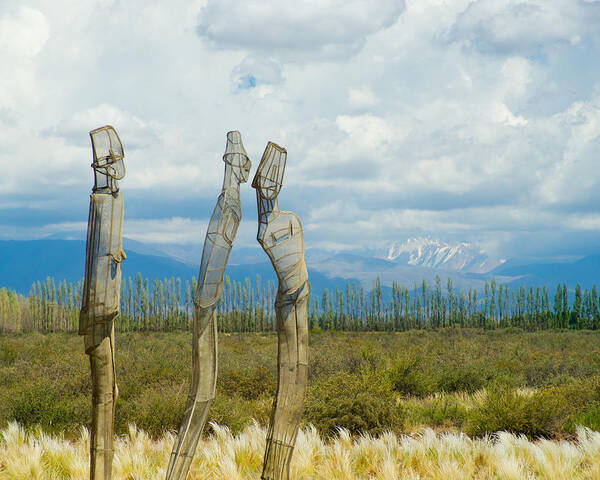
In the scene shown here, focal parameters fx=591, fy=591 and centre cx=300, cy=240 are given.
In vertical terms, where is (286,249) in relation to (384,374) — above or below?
above

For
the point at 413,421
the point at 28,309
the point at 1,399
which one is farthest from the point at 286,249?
the point at 28,309

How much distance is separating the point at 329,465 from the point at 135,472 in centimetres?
237

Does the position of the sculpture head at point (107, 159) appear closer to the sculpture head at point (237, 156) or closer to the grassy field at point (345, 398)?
the sculpture head at point (237, 156)

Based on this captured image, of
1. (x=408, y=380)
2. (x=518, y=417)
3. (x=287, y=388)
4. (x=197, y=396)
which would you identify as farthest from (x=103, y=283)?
(x=408, y=380)

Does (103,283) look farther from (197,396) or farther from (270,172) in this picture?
(270,172)

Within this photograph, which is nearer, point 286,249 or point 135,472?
point 286,249

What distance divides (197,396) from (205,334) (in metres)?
0.58

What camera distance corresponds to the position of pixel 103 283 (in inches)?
208

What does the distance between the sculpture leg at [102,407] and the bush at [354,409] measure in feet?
16.7

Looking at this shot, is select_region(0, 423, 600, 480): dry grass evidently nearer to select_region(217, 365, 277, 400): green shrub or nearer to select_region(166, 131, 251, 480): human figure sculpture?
select_region(166, 131, 251, 480): human figure sculpture

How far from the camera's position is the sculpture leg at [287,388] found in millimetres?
5922

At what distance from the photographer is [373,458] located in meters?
7.80

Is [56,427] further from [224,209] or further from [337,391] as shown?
[224,209]

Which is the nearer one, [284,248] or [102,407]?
[102,407]
